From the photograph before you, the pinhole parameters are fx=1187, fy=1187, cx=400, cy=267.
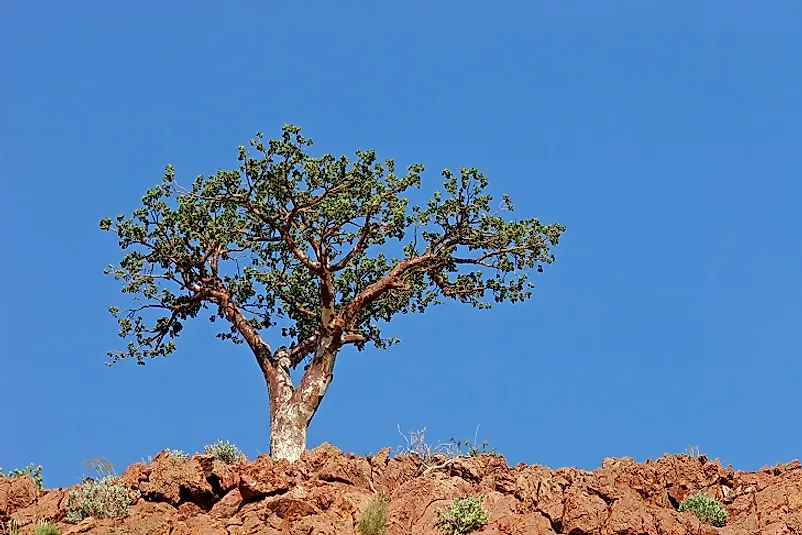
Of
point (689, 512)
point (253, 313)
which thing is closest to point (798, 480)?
point (689, 512)

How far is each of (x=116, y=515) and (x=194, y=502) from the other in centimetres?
141

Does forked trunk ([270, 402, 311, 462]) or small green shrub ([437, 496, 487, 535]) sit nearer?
small green shrub ([437, 496, 487, 535])

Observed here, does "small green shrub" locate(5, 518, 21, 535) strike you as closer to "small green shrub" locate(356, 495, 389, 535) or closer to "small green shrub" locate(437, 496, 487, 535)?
"small green shrub" locate(356, 495, 389, 535)

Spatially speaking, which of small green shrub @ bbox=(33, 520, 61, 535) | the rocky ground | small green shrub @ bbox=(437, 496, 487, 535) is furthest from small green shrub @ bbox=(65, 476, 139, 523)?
small green shrub @ bbox=(437, 496, 487, 535)

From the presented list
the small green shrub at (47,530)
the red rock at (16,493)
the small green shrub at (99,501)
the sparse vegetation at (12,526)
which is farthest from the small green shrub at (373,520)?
the red rock at (16,493)

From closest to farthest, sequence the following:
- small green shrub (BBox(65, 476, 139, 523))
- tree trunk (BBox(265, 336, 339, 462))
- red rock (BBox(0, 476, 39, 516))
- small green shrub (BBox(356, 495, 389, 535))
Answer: small green shrub (BBox(356, 495, 389, 535))
small green shrub (BBox(65, 476, 139, 523))
red rock (BBox(0, 476, 39, 516))
tree trunk (BBox(265, 336, 339, 462))

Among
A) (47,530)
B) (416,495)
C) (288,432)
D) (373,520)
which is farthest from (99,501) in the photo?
(288,432)

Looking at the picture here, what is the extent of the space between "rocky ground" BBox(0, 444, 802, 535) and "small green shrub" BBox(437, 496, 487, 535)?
18cm

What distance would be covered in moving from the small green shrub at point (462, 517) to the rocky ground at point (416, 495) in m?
0.18

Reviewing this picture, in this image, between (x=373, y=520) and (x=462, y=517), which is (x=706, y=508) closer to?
(x=462, y=517)

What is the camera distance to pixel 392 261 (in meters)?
31.8

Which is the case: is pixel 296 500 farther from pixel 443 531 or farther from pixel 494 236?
pixel 494 236

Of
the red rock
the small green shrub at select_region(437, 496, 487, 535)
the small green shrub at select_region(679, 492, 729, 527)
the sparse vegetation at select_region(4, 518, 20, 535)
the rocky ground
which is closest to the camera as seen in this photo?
the small green shrub at select_region(437, 496, 487, 535)

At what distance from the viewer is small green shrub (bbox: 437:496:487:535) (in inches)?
777
